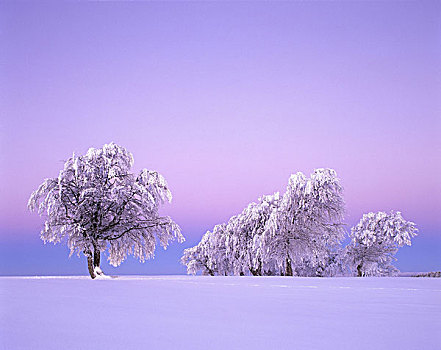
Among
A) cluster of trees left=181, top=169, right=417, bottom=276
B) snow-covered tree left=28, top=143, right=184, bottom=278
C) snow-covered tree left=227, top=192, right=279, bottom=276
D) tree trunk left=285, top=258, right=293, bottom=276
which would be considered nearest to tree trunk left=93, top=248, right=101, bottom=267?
snow-covered tree left=28, top=143, right=184, bottom=278

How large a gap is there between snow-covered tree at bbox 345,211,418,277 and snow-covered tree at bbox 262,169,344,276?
35.1ft

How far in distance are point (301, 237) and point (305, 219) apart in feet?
5.18

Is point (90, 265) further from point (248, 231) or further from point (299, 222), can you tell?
point (248, 231)

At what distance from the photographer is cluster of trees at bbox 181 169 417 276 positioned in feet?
81.7

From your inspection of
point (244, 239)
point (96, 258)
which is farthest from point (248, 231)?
point (96, 258)

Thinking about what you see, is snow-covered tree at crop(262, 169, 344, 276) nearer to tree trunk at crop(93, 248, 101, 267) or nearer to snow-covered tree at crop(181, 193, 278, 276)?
snow-covered tree at crop(181, 193, 278, 276)

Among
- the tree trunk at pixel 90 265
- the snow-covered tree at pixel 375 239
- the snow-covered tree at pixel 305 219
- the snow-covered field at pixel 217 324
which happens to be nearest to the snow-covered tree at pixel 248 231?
the snow-covered tree at pixel 305 219

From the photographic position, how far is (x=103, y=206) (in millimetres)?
17312

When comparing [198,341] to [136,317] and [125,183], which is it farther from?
[125,183]

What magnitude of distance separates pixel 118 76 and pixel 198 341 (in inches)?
709

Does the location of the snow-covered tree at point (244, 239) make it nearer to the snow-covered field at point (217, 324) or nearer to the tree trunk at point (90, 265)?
the tree trunk at point (90, 265)

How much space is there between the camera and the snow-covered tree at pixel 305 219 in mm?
24578

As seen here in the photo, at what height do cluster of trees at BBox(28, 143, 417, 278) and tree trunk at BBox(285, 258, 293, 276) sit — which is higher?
cluster of trees at BBox(28, 143, 417, 278)

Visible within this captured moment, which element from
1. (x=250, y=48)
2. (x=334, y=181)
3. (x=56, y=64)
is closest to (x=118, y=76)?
(x=56, y=64)
